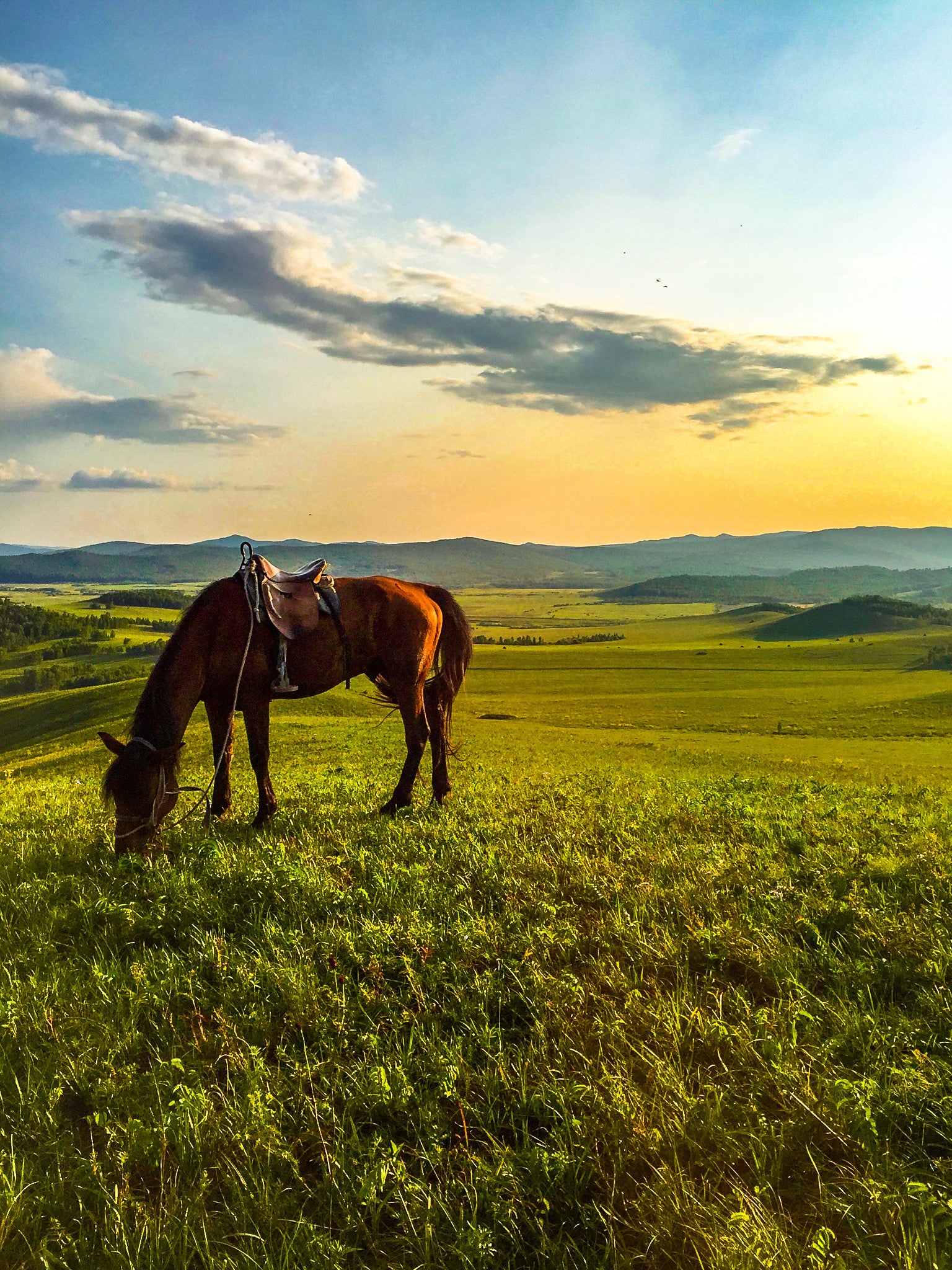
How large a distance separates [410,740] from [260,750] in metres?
1.90

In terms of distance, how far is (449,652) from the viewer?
10.2m

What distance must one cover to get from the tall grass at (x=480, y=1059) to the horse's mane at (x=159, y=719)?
1070mm

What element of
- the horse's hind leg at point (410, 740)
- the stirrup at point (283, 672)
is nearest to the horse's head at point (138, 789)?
the stirrup at point (283, 672)

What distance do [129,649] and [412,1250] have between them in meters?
153

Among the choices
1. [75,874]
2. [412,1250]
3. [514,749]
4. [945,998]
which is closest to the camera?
[412,1250]

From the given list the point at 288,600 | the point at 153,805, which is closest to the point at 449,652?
the point at 288,600

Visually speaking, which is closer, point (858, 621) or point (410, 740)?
point (410, 740)

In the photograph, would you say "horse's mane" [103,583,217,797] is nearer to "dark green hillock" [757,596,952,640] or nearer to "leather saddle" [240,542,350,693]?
"leather saddle" [240,542,350,693]

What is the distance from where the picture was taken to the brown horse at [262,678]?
714 cm

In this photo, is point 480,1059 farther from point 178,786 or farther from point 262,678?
point 262,678

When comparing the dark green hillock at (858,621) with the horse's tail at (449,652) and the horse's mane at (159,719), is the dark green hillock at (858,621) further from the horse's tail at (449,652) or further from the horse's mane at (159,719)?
the horse's mane at (159,719)

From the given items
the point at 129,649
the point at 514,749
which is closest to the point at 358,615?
the point at 514,749

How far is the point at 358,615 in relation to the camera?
29.5 ft

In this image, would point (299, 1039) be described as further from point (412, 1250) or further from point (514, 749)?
point (514, 749)
